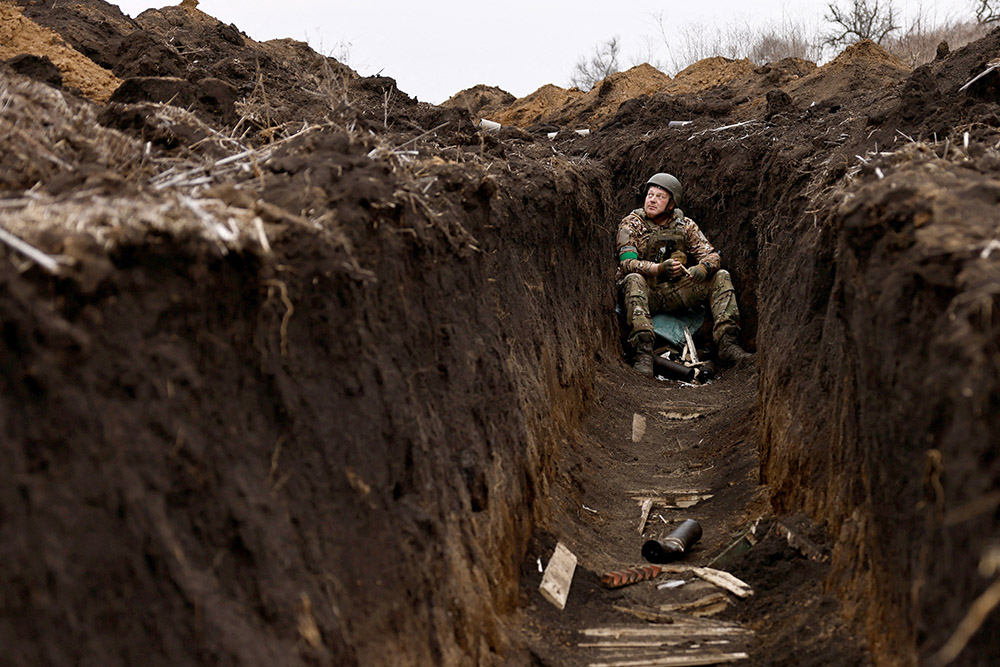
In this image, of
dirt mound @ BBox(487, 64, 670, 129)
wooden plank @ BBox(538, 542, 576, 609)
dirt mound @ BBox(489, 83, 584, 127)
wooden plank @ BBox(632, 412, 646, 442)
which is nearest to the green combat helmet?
wooden plank @ BBox(632, 412, 646, 442)

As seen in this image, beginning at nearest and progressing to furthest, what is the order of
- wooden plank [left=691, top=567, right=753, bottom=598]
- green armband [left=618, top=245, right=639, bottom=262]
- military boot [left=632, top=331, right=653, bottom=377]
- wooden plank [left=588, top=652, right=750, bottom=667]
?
wooden plank [left=588, top=652, right=750, bottom=667], wooden plank [left=691, top=567, right=753, bottom=598], military boot [left=632, top=331, right=653, bottom=377], green armband [left=618, top=245, right=639, bottom=262]

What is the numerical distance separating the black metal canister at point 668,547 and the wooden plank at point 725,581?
0.81ft

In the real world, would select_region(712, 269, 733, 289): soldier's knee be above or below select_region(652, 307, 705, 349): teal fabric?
above

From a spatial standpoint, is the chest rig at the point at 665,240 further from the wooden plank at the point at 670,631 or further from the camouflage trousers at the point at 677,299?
the wooden plank at the point at 670,631

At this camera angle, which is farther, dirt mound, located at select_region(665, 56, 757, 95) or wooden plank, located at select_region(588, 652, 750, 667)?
dirt mound, located at select_region(665, 56, 757, 95)

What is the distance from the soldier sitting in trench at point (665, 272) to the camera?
1054 centimetres

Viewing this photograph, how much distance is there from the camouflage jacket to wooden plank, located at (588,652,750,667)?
7.23 meters

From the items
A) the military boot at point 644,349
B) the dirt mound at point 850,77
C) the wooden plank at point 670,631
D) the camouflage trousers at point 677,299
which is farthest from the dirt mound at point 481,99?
the wooden plank at point 670,631

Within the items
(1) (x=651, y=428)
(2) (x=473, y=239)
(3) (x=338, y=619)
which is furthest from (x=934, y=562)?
(1) (x=651, y=428)

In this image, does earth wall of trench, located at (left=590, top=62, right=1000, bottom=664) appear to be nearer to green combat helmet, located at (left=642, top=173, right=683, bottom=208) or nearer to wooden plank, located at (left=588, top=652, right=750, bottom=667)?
wooden plank, located at (left=588, top=652, right=750, bottom=667)

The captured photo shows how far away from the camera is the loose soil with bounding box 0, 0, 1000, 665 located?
2.08m

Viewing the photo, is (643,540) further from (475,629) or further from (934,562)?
(934,562)

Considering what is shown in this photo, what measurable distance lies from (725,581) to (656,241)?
6.73 metres

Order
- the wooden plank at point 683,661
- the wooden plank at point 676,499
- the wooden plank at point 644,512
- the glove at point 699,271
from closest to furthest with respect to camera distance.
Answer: the wooden plank at point 683,661 → the wooden plank at point 644,512 → the wooden plank at point 676,499 → the glove at point 699,271
